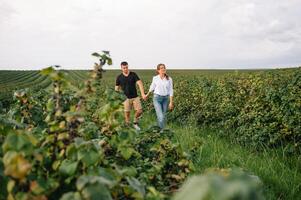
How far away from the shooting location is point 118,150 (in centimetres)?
291

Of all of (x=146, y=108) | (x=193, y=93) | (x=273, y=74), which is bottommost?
(x=146, y=108)

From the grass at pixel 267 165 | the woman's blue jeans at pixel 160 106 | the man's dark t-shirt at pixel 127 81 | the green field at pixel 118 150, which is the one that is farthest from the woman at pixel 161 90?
the grass at pixel 267 165

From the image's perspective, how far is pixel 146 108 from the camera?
65.4ft

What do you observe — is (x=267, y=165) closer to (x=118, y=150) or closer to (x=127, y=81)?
(x=118, y=150)

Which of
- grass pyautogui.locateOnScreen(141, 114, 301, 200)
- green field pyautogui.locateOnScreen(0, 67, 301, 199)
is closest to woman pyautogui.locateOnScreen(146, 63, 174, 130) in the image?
green field pyautogui.locateOnScreen(0, 67, 301, 199)

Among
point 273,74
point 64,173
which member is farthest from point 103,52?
point 273,74

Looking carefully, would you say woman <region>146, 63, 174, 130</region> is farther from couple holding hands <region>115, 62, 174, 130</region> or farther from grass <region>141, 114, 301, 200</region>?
grass <region>141, 114, 301, 200</region>

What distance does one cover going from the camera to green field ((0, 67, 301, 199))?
1938 mm

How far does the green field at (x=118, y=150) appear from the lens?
1938 mm

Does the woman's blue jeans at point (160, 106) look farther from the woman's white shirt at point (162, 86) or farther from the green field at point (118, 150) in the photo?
the green field at point (118, 150)

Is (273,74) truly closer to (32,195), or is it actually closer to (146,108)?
(32,195)

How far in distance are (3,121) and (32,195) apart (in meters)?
0.82

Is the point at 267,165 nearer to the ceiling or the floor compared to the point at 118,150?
nearer to the floor

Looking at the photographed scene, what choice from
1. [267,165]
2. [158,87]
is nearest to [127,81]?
[158,87]
